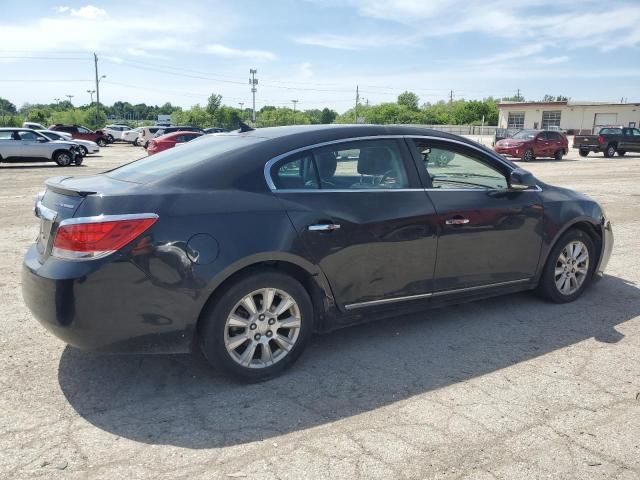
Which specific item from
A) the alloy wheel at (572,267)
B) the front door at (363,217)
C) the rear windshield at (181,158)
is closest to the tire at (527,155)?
the alloy wheel at (572,267)

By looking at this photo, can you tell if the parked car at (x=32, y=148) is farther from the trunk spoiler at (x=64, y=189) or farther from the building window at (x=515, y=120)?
the building window at (x=515, y=120)

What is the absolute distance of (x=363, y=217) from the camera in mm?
3744

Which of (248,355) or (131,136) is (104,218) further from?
(131,136)

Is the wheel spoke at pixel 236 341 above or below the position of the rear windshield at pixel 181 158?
below

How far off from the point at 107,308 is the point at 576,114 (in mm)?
69012

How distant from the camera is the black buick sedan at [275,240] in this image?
10.0ft

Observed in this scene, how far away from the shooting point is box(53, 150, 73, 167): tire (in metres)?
21.4

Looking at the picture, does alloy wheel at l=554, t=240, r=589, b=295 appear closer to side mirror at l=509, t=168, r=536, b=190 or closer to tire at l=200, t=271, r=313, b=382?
side mirror at l=509, t=168, r=536, b=190

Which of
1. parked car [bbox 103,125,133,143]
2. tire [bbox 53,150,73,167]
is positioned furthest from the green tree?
tire [bbox 53,150,73,167]

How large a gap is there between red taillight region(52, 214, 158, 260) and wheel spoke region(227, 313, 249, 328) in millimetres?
752

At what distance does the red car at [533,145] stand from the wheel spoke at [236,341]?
2511 centimetres

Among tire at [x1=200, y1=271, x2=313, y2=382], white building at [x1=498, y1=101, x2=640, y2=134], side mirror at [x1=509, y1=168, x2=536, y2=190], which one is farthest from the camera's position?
white building at [x1=498, y1=101, x2=640, y2=134]

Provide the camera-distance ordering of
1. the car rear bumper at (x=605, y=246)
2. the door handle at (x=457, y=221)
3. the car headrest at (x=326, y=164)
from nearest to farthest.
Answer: the car headrest at (x=326, y=164) → the door handle at (x=457, y=221) → the car rear bumper at (x=605, y=246)

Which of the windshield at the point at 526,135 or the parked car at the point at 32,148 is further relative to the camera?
the windshield at the point at 526,135
